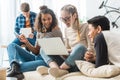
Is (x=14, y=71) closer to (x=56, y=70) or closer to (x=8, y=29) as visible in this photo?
(x=56, y=70)

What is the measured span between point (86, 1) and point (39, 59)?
1949 mm

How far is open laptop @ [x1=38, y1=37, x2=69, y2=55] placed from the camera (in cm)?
202

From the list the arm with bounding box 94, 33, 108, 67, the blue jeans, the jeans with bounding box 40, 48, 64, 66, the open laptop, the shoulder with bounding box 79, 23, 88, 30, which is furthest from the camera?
the shoulder with bounding box 79, 23, 88, 30

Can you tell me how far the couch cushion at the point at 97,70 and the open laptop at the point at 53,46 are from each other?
0.24 metres

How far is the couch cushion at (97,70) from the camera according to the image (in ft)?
5.21

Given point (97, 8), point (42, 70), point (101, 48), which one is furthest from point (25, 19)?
point (101, 48)

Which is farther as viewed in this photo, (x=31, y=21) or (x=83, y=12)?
(x=83, y=12)

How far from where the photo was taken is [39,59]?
2.43 meters

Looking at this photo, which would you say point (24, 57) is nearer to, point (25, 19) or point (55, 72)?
point (55, 72)

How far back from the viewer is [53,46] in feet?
6.86

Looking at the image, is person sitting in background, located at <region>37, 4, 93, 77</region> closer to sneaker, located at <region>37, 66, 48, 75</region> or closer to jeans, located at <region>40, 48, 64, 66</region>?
jeans, located at <region>40, 48, 64, 66</region>

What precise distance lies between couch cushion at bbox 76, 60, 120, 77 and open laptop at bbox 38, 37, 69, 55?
0.24m

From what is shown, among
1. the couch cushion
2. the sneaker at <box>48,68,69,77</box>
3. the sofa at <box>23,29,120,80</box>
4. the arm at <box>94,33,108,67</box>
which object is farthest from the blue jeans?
the arm at <box>94,33,108,67</box>

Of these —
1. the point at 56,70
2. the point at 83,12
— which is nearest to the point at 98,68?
the point at 56,70
